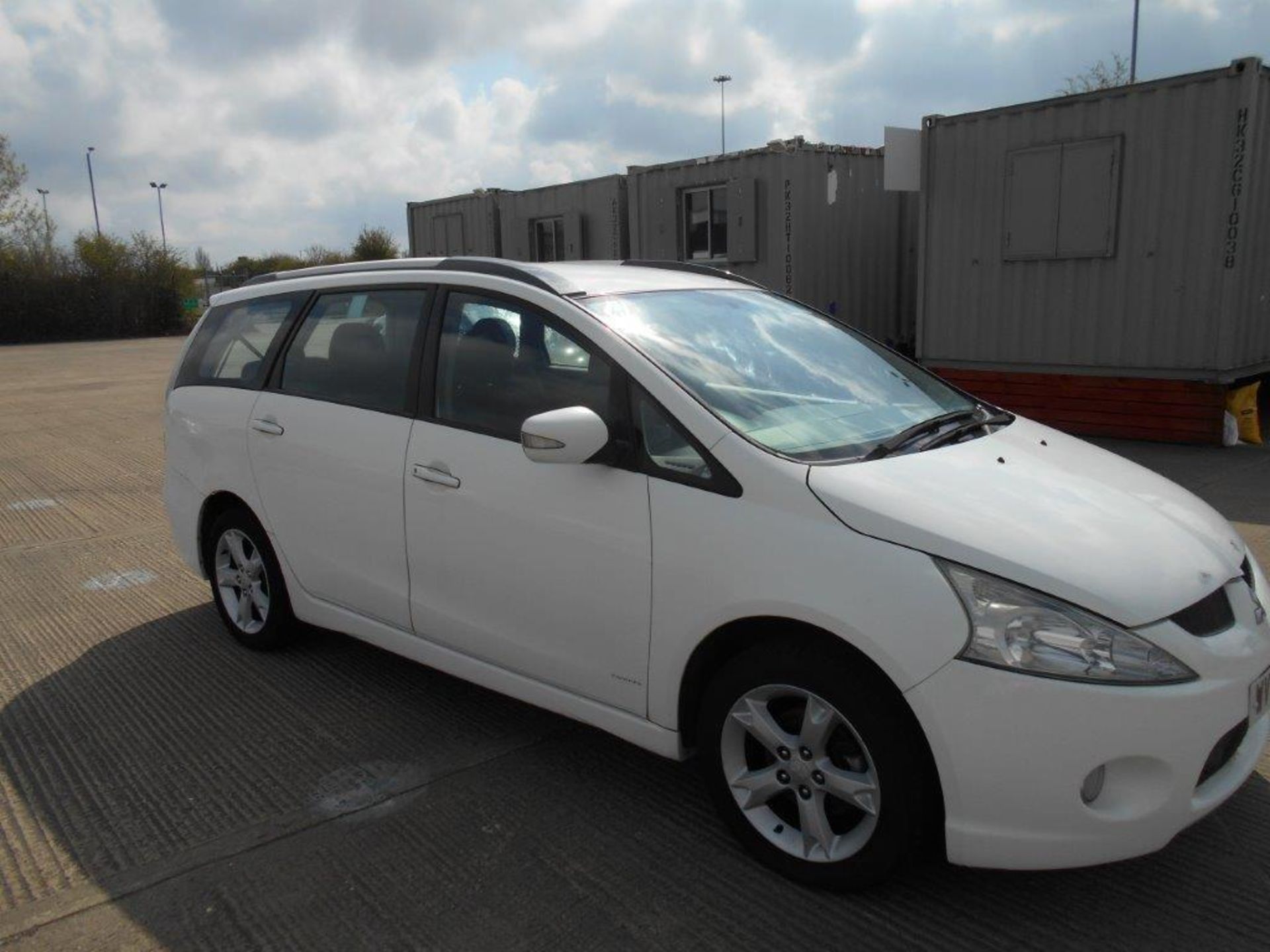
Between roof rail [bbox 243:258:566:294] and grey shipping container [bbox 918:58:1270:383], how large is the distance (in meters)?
7.38

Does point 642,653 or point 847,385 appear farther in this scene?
point 847,385

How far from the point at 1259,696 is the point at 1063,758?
0.67 m

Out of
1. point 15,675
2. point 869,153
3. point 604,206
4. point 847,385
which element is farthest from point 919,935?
point 604,206

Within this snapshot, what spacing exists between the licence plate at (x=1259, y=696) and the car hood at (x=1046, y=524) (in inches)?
9.8

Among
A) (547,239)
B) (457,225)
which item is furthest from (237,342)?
(457,225)

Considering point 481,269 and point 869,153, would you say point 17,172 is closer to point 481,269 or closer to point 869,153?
point 869,153

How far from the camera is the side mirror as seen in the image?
2.84 m

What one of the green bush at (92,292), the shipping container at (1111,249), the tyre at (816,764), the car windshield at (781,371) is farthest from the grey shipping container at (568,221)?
the green bush at (92,292)

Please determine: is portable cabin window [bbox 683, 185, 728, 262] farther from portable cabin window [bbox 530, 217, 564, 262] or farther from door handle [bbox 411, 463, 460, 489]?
door handle [bbox 411, 463, 460, 489]

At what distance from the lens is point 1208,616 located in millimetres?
2525

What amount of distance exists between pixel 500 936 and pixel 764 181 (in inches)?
441

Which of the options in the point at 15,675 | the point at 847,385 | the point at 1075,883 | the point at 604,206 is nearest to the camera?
the point at 1075,883

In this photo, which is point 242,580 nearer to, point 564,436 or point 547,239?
point 564,436

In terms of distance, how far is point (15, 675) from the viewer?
4406mm
